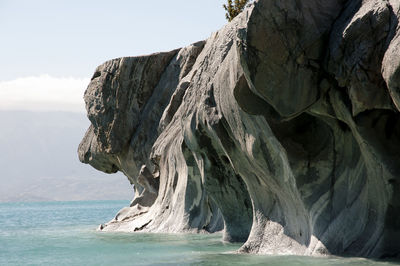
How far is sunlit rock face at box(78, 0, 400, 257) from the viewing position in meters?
9.44

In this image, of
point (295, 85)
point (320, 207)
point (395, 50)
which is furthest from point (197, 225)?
point (395, 50)

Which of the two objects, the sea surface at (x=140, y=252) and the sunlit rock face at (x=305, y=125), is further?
the sea surface at (x=140, y=252)

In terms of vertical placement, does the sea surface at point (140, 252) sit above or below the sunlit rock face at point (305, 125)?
below

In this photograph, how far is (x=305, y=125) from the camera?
1188 cm

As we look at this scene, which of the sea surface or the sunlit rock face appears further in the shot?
the sea surface

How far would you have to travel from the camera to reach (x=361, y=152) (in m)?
10.7

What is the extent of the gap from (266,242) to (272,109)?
3223 millimetres

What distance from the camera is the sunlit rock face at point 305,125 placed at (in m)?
9.44

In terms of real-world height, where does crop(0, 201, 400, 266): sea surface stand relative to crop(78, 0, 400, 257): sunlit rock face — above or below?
below

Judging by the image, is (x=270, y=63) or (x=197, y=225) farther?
(x=197, y=225)

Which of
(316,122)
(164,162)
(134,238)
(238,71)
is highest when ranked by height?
(238,71)

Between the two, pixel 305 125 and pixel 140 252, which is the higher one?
pixel 305 125

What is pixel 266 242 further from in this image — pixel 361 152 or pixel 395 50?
pixel 395 50

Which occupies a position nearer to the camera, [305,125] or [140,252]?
[305,125]
